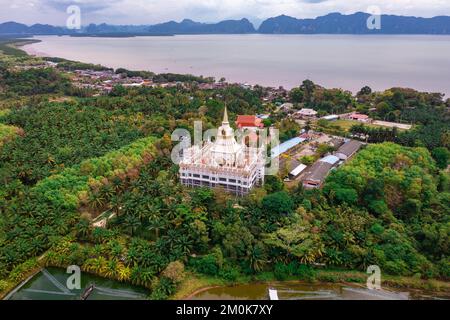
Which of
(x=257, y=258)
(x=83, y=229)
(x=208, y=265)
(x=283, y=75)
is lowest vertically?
(x=208, y=265)

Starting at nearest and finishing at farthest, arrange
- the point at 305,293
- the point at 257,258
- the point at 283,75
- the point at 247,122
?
the point at 305,293 → the point at 257,258 → the point at 247,122 → the point at 283,75

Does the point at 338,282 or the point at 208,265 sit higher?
the point at 208,265

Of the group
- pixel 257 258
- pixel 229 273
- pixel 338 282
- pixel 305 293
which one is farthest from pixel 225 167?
pixel 338 282

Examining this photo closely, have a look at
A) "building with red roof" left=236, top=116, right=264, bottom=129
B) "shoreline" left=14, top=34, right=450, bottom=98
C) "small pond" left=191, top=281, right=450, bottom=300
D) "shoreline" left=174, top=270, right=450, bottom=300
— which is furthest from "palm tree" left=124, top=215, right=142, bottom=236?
"shoreline" left=14, top=34, right=450, bottom=98

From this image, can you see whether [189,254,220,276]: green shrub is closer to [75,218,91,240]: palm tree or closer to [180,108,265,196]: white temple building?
[75,218,91,240]: palm tree

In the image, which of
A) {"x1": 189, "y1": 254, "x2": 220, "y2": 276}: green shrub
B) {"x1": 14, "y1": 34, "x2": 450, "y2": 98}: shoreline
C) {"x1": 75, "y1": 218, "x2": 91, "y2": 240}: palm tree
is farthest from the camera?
{"x1": 14, "y1": 34, "x2": 450, "y2": 98}: shoreline

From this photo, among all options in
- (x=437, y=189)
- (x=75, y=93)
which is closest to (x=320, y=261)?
(x=437, y=189)

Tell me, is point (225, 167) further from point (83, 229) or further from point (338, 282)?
point (338, 282)

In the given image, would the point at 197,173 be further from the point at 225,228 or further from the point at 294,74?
the point at 294,74
